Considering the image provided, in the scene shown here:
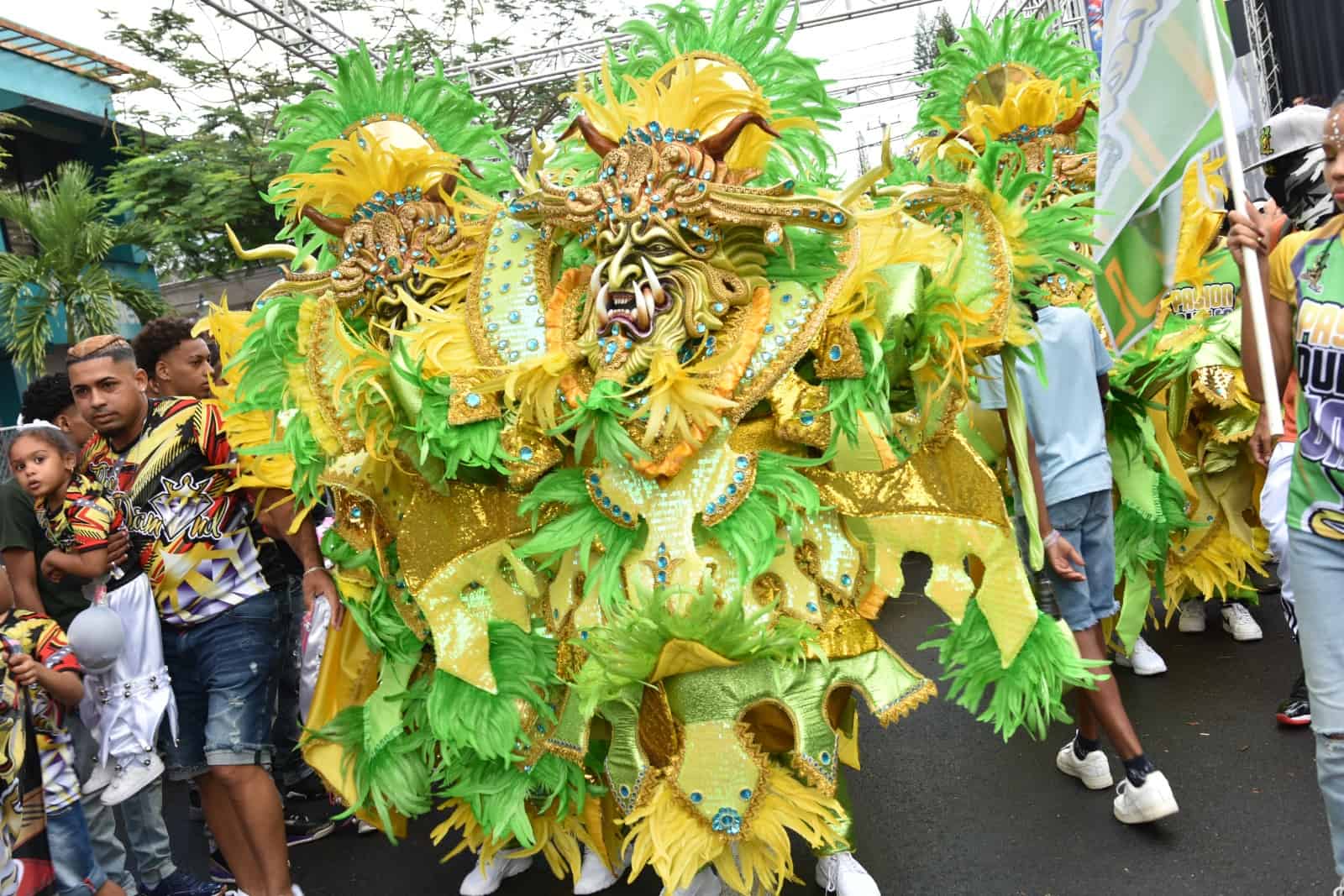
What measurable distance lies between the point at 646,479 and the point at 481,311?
650mm

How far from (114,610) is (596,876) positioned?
157 centimetres

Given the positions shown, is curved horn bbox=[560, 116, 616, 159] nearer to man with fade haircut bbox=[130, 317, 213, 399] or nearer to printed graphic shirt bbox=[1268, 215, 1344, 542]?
printed graphic shirt bbox=[1268, 215, 1344, 542]

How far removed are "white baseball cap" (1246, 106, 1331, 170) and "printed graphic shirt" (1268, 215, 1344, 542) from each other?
7.71 ft

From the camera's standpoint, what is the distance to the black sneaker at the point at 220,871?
378cm

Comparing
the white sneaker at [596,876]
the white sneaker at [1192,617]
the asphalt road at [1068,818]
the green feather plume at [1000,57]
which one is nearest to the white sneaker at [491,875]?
the asphalt road at [1068,818]

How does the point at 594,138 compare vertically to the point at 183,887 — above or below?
above

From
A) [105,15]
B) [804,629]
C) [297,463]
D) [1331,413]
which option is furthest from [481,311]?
[105,15]

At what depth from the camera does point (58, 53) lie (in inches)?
669

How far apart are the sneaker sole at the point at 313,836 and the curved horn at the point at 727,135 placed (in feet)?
9.43

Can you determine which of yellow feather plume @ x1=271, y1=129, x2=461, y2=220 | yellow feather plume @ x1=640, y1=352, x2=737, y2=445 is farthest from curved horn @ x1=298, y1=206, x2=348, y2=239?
yellow feather plume @ x1=640, y1=352, x2=737, y2=445

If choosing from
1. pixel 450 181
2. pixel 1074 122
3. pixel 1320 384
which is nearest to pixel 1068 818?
pixel 1320 384

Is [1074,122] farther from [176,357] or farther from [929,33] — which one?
[929,33]

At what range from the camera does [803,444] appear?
2.92m

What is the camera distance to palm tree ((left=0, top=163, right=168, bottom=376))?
12.4 m
